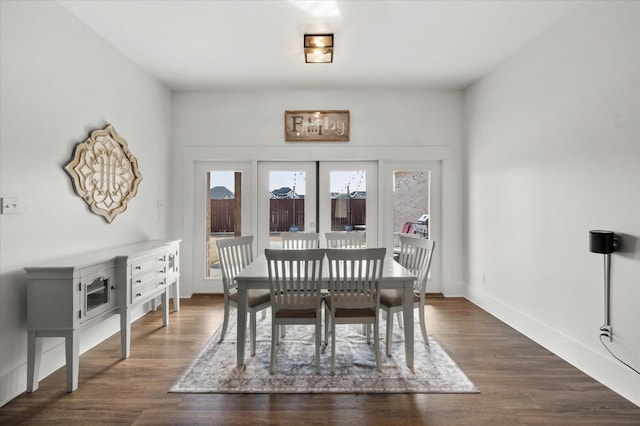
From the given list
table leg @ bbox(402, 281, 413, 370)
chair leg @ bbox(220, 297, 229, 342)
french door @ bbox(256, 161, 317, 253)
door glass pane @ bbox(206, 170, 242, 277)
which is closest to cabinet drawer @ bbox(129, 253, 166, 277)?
chair leg @ bbox(220, 297, 229, 342)

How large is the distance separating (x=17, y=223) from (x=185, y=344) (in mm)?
1592

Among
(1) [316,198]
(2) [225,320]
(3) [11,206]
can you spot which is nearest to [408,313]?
(2) [225,320]

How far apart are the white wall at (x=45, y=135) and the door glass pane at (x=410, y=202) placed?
3321 mm

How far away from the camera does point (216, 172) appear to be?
4.86 meters

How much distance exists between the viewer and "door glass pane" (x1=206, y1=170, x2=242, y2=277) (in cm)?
486

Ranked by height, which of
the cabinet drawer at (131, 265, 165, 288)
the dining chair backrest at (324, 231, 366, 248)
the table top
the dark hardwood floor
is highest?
the dining chair backrest at (324, 231, 366, 248)

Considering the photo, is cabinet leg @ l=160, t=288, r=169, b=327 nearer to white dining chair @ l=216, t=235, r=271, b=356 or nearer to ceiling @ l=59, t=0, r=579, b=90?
white dining chair @ l=216, t=235, r=271, b=356

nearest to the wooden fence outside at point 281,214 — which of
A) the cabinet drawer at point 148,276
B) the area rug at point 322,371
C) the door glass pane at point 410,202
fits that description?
the door glass pane at point 410,202

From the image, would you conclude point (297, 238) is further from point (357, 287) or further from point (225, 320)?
point (357, 287)

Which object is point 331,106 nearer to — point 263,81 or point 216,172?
point 263,81

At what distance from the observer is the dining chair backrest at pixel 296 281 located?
2426mm

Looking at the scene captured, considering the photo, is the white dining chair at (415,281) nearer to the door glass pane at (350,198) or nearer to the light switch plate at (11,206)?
the door glass pane at (350,198)

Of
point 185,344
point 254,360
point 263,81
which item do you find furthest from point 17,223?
point 263,81

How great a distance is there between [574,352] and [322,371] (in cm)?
199
